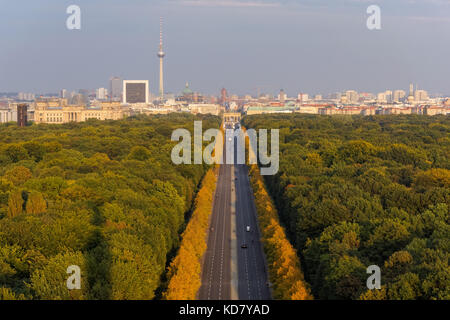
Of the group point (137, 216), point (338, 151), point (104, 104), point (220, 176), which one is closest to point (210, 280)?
point (137, 216)

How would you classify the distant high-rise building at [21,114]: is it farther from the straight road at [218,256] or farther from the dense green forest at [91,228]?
the straight road at [218,256]

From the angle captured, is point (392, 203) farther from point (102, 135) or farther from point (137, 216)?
point (102, 135)

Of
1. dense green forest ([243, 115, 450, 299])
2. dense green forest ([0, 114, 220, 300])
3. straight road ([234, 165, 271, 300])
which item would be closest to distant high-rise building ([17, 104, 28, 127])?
dense green forest ([0, 114, 220, 300])

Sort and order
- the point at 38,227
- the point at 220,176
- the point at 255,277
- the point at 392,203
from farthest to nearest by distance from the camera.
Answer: the point at 220,176 < the point at 392,203 < the point at 255,277 < the point at 38,227

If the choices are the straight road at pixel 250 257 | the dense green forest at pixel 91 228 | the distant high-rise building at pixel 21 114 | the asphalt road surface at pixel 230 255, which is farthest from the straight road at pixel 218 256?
the distant high-rise building at pixel 21 114
